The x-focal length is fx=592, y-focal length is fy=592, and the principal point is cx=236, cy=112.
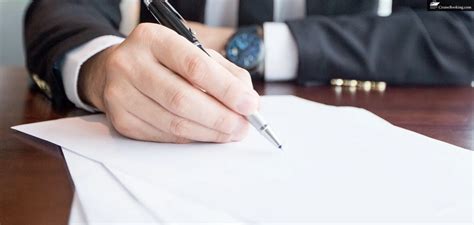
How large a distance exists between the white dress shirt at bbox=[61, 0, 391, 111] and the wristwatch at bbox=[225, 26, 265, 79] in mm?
12

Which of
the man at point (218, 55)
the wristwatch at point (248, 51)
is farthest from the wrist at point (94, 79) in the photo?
the wristwatch at point (248, 51)

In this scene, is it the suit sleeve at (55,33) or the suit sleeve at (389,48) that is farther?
the suit sleeve at (389,48)

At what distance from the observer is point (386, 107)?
719 mm

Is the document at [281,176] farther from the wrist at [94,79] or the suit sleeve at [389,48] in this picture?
the suit sleeve at [389,48]

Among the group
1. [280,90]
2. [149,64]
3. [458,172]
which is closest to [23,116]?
[149,64]

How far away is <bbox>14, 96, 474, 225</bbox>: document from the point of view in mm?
383

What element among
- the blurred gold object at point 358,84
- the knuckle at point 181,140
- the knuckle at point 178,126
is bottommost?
the blurred gold object at point 358,84

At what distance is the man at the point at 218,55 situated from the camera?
0.51m

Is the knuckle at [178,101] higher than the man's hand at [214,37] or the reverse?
higher

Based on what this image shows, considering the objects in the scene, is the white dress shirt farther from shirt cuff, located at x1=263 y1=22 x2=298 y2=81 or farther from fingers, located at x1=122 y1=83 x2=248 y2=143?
fingers, located at x1=122 y1=83 x2=248 y2=143

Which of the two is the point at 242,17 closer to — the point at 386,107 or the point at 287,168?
the point at 386,107

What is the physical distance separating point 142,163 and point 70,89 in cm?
27

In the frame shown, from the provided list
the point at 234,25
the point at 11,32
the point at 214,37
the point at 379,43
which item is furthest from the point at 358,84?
the point at 11,32

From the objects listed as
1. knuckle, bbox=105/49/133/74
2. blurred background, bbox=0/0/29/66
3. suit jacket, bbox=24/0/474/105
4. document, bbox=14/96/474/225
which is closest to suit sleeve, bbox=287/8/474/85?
suit jacket, bbox=24/0/474/105
